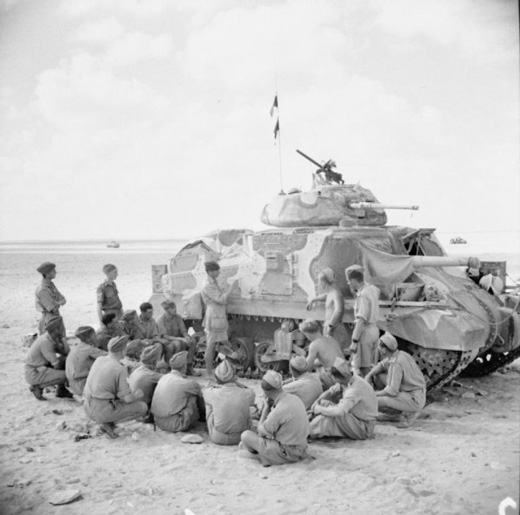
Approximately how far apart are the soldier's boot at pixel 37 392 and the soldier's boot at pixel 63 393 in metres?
0.21

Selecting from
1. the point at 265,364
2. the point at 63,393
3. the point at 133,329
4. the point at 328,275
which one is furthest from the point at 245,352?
the point at 63,393

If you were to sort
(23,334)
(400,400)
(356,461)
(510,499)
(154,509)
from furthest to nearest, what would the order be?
(23,334) < (400,400) < (356,461) < (154,509) < (510,499)

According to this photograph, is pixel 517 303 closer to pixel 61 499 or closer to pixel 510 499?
pixel 510 499

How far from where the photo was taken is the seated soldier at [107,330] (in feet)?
30.5

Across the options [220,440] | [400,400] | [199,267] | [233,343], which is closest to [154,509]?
[220,440]

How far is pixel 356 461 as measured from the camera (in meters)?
6.79

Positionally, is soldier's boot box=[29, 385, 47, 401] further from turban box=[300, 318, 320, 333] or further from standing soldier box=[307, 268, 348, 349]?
standing soldier box=[307, 268, 348, 349]

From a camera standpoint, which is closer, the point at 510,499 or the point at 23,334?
the point at 510,499

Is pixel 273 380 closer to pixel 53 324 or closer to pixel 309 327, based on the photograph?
pixel 309 327

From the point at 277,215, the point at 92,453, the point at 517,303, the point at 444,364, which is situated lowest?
the point at 92,453

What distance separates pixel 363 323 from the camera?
8.66 meters

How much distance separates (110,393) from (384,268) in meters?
4.35

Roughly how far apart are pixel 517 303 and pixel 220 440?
5.34m

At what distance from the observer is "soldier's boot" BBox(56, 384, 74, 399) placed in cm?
943
